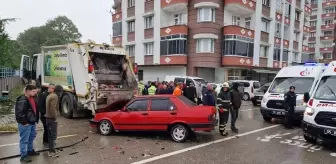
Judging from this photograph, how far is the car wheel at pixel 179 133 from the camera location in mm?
7566

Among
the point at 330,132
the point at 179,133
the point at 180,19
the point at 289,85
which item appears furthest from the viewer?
the point at 180,19

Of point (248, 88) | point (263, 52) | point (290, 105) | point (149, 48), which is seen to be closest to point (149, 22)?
point (149, 48)

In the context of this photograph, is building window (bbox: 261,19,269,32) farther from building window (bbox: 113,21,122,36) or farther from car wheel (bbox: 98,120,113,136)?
car wheel (bbox: 98,120,113,136)

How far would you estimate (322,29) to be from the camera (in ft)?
189

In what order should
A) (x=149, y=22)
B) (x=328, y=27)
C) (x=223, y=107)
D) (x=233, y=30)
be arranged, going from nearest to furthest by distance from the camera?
(x=223, y=107), (x=233, y=30), (x=149, y=22), (x=328, y=27)

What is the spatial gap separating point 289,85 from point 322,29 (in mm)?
54950

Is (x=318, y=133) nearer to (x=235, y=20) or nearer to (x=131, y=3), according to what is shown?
(x=235, y=20)

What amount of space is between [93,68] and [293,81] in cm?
818

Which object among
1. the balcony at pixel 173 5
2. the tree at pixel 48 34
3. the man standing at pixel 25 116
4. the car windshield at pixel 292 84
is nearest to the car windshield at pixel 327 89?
the car windshield at pixel 292 84

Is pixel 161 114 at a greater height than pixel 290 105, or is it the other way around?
pixel 290 105

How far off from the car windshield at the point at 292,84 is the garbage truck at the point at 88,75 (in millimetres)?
5968

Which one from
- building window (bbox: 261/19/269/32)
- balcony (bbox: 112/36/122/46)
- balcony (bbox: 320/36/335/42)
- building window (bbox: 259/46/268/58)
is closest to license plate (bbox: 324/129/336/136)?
building window (bbox: 259/46/268/58)

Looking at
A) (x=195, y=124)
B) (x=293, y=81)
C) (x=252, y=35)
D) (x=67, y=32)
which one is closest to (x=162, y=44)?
(x=252, y=35)

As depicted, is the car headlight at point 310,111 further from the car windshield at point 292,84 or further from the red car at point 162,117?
the car windshield at point 292,84
